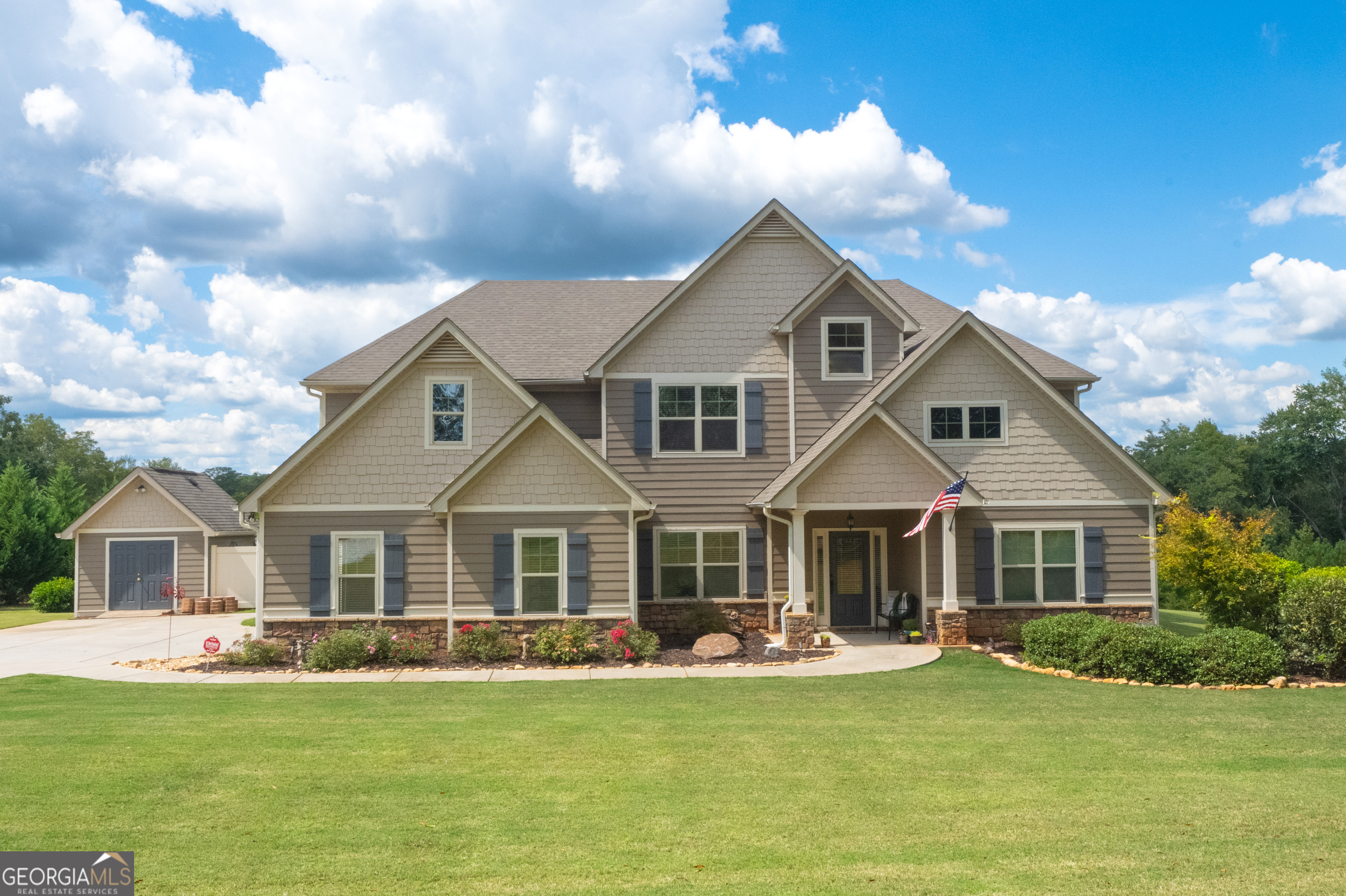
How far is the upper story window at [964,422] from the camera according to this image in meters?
18.0

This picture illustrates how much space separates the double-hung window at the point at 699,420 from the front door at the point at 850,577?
321 centimetres

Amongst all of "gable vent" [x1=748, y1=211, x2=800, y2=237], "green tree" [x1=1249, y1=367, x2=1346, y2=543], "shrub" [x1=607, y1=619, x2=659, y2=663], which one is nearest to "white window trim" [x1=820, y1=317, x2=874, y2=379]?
"gable vent" [x1=748, y1=211, x2=800, y2=237]

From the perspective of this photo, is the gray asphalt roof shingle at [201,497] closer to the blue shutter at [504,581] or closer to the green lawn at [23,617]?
the green lawn at [23,617]

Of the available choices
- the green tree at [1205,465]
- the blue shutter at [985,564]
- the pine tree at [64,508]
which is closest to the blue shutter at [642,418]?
the blue shutter at [985,564]

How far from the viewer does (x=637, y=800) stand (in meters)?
7.39

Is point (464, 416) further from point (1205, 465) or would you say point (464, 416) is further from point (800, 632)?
point (1205, 465)

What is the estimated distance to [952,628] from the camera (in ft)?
55.2

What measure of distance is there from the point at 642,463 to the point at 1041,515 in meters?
8.21

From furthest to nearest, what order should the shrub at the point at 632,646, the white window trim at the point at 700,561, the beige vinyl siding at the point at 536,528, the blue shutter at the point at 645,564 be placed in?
1. the white window trim at the point at 700,561
2. the blue shutter at the point at 645,564
3. the beige vinyl siding at the point at 536,528
4. the shrub at the point at 632,646

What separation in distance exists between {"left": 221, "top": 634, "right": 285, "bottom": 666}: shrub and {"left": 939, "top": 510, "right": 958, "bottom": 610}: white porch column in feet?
40.7

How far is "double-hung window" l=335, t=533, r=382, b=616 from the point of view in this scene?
16812 mm

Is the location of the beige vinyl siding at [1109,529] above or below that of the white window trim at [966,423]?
below

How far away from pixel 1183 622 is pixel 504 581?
1686 cm

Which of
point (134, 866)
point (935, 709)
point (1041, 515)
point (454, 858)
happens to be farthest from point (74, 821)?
point (1041, 515)
